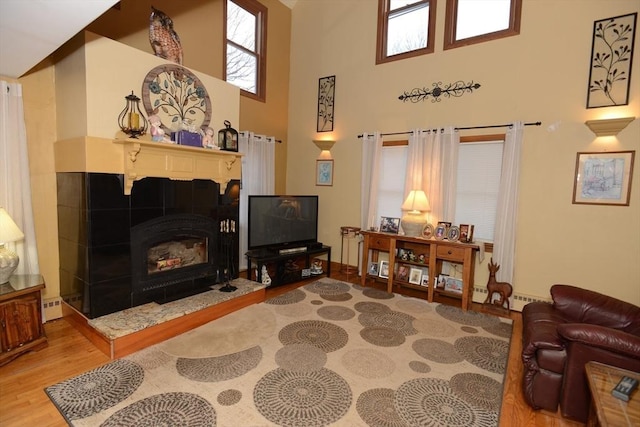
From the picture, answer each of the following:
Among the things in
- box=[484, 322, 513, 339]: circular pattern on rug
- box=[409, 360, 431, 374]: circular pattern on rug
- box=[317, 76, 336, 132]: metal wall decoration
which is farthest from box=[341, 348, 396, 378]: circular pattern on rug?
box=[317, 76, 336, 132]: metal wall decoration

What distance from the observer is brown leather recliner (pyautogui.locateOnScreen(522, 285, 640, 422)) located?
5.99 ft

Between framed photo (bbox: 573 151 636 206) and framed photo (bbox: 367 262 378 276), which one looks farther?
framed photo (bbox: 367 262 378 276)

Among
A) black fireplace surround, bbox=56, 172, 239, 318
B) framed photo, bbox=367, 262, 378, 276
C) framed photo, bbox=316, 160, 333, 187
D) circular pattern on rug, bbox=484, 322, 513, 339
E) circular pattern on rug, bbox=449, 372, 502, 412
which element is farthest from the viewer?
framed photo, bbox=316, 160, 333, 187

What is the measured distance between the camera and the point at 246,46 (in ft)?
16.2

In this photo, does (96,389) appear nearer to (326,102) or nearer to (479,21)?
(326,102)

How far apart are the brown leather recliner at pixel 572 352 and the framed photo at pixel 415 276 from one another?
5.97ft

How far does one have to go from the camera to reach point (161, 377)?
2238 mm

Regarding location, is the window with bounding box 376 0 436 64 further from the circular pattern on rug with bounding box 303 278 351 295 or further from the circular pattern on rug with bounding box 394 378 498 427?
the circular pattern on rug with bounding box 394 378 498 427

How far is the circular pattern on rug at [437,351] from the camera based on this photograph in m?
2.63

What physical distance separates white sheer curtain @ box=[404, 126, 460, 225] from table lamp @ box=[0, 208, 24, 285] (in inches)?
165

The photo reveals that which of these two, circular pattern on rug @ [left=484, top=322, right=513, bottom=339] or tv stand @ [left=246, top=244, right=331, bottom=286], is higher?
tv stand @ [left=246, top=244, right=331, bottom=286]

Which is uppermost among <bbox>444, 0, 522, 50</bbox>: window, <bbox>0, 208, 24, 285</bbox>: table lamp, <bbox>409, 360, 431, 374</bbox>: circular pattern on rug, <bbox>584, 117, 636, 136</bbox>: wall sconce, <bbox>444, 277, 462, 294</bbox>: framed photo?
<bbox>444, 0, 522, 50</bbox>: window

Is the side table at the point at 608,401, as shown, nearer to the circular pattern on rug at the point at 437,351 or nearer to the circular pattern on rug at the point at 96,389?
the circular pattern on rug at the point at 437,351

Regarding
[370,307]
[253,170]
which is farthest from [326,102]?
[370,307]
